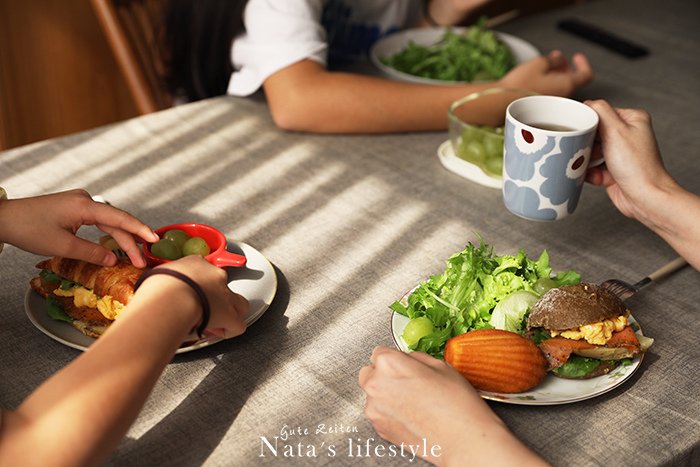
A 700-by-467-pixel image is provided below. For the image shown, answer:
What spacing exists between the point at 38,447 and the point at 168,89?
1.28 meters

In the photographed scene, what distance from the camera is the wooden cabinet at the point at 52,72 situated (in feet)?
8.11

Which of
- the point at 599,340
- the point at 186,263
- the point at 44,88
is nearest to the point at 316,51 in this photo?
the point at 186,263

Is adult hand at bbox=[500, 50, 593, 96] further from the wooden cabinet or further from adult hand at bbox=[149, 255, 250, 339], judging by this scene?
the wooden cabinet

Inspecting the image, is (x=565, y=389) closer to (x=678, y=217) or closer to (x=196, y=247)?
(x=678, y=217)

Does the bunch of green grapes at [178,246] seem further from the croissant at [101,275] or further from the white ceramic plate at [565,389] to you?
the white ceramic plate at [565,389]

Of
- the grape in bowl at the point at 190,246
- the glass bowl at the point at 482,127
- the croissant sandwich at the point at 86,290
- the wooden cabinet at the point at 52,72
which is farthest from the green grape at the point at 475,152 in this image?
the wooden cabinet at the point at 52,72

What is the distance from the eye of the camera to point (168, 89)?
1.87 m

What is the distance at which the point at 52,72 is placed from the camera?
2.59 meters

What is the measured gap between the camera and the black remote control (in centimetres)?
181

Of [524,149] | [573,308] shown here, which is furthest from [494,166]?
[573,308]

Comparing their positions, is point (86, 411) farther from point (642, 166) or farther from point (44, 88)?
point (44, 88)

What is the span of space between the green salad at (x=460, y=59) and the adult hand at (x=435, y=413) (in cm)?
92

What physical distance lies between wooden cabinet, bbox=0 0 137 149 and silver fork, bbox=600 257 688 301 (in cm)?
202

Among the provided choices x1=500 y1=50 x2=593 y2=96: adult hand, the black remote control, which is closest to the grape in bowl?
x1=500 y1=50 x2=593 y2=96: adult hand
